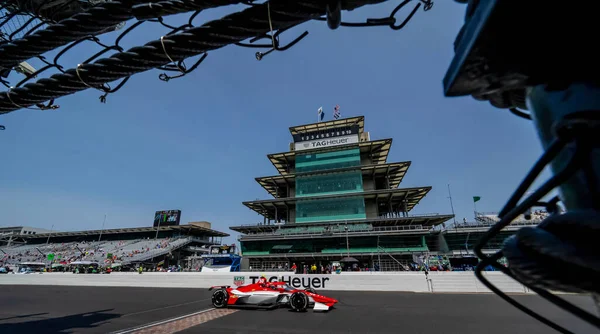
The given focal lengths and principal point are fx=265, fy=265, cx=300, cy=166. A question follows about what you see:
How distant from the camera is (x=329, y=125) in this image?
4600cm

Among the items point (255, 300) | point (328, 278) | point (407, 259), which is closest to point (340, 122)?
point (407, 259)

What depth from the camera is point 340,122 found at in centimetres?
4516

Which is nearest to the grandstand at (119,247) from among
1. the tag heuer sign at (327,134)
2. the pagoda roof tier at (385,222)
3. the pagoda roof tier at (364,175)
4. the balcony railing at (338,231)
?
the pagoda roof tier at (385,222)

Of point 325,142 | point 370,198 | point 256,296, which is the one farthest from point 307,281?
point 325,142

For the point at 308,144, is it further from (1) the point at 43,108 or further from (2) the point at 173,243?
(1) the point at 43,108

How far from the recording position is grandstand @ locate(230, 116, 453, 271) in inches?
1362

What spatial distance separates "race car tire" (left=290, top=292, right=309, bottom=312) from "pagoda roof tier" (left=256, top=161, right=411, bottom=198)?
105 ft

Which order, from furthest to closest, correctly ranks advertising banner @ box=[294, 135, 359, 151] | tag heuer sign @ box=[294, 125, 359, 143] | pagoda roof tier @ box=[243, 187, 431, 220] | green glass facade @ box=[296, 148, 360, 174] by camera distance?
1. tag heuer sign @ box=[294, 125, 359, 143]
2. advertising banner @ box=[294, 135, 359, 151]
3. green glass facade @ box=[296, 148, 360, 174]
4. pagoda roof tier @ box=[243, 187, 431, 220]

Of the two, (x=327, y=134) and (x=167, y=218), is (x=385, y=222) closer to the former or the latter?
(x=327, y=134)

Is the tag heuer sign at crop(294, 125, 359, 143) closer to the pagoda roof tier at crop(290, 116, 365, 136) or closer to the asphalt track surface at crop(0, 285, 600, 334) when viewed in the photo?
the pagoda roof tier at crop(290, 116, 365, 136)

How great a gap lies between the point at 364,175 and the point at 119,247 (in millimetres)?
49993

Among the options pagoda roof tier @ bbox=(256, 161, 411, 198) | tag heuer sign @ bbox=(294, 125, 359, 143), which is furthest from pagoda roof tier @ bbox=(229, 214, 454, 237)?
tag heuer sign @ bbox=(294, 125, 359, 143)

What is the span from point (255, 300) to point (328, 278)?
30.5 feet

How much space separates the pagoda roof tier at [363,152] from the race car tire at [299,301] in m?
34.0
